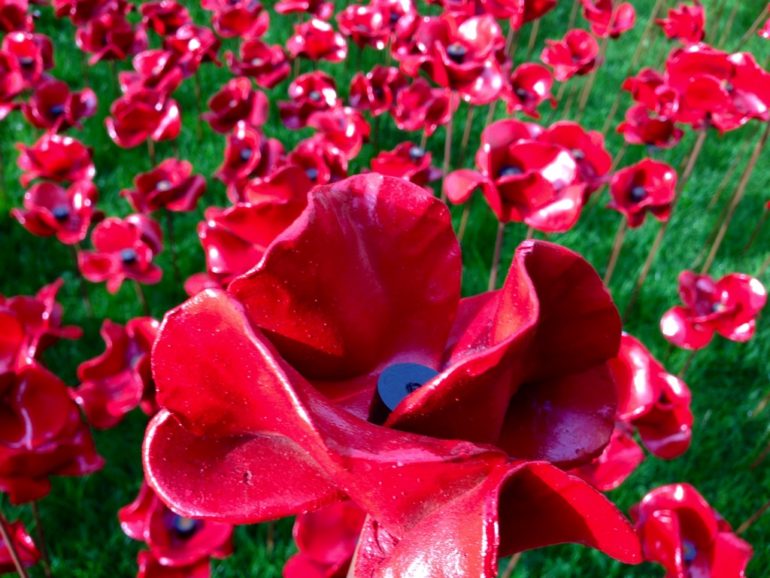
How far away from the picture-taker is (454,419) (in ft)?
1.28

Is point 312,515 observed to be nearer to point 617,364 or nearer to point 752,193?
point 617,364

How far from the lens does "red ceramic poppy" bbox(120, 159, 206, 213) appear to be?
4.63 feet

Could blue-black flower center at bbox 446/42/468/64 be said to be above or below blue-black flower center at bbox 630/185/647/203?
above

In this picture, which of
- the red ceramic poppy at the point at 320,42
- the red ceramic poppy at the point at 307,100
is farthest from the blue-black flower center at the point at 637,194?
the red ceramic poppy at the point at 320,42

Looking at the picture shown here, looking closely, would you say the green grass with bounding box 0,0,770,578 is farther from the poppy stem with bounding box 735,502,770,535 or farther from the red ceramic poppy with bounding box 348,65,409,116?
the red ceramic poppy with bounding box 348,65,409,116

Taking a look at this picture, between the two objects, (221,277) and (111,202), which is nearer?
(221,277)

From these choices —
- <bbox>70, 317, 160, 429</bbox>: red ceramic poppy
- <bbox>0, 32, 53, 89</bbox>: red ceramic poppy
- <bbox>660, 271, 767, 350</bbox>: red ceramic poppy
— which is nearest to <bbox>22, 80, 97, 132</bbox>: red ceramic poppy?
<bbox>0, 32, 53, 89</bbox>: red ceramic poppy

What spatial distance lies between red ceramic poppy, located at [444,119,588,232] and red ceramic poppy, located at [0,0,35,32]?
4.71 ft

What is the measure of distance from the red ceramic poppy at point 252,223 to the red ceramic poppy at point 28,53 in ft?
3.30

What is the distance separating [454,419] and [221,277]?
2.21 ft

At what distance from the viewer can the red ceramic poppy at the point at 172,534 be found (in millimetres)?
908

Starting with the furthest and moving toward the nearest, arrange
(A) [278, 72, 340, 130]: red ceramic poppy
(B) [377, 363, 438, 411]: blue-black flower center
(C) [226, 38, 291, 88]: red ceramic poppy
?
(C) [226, 38, 291, 88]: red ceramic poppy
(A) [278, 72, 340, 130]: red ceramic poppy
(B) [377, 363, 438, 411]: blue-black flower center

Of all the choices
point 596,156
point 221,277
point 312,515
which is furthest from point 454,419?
point 596,156

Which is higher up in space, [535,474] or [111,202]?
[535,474]
